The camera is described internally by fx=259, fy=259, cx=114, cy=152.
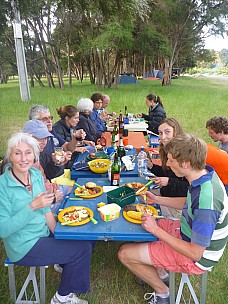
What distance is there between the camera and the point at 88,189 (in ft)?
8.13

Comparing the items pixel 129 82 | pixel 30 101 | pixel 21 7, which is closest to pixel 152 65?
pixel 129 82

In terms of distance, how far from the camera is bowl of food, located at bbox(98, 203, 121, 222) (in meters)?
1.99

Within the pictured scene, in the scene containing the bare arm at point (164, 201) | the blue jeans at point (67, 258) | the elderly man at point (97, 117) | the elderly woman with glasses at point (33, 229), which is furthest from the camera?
the elderly man at point (97, 117)

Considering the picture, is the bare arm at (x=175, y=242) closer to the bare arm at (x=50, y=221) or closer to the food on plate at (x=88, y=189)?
the food on plate at (x=88, y=189)

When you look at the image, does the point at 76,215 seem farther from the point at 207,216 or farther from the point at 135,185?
the point at 207,216

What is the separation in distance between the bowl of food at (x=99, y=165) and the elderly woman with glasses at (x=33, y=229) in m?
0.86

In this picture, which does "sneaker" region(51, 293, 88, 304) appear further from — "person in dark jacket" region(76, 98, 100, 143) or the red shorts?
"person in dark jacket" region(76, 98, 100, 143)

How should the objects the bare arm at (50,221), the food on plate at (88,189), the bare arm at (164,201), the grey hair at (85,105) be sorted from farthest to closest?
the grey hair at (85,105) → the food on plate at (88,189) → the bare arm at (164,201) → the bare arm at (50,221)

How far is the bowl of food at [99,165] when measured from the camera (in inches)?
116

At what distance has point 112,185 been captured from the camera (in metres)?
2.64

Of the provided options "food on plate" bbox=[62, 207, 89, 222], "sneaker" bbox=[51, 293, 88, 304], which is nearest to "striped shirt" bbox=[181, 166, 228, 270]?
"food on plate" bbox=[62, 207, 89, 222]

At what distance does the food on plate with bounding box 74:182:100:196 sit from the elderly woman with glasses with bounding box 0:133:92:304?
38 centimetres

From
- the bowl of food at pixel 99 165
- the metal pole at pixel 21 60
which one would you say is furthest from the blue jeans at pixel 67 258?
the metal pole at pixel 21 60

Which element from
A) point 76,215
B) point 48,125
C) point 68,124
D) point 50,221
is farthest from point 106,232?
point 68,124
